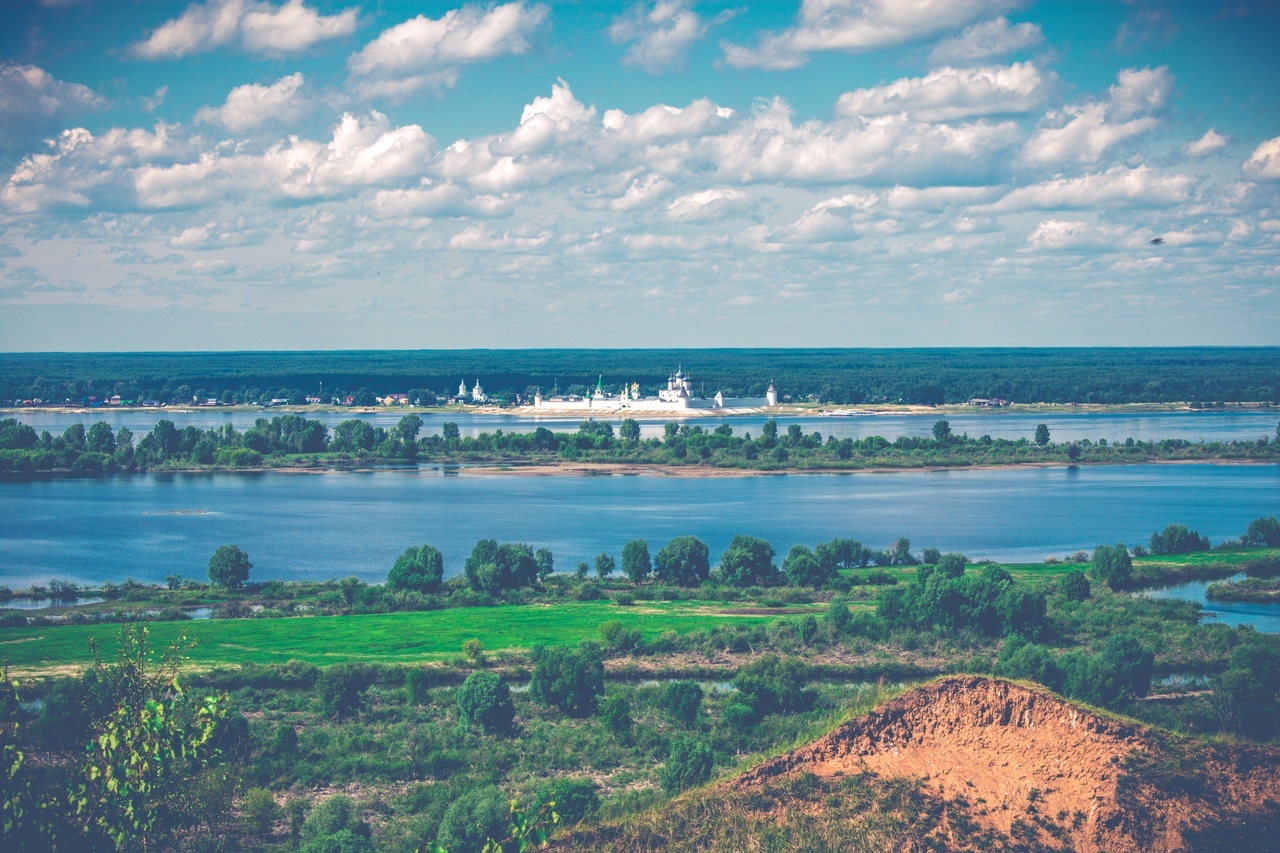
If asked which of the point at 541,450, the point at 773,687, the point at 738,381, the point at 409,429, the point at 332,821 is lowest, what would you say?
the point at 332,821

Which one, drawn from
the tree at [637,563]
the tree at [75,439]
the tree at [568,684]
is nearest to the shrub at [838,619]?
the tree at [568,684]

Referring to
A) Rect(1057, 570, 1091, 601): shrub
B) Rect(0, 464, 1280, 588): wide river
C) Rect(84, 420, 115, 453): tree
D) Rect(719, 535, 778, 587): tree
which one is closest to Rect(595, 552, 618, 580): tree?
Rect(0, 464, 1280, 588): wide river

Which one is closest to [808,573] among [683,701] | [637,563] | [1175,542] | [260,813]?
[637,563]

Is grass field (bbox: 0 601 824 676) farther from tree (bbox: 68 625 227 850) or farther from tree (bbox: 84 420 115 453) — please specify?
tree (bbox: 84 420 115 453)

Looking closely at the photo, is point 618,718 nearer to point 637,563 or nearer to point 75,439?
point 637,563

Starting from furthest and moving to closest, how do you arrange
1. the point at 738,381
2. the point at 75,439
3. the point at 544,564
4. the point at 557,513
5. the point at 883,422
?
the point at 738,381, the point at 883,422, the point at 75,439, the point at 557,513, the point at 544,564
